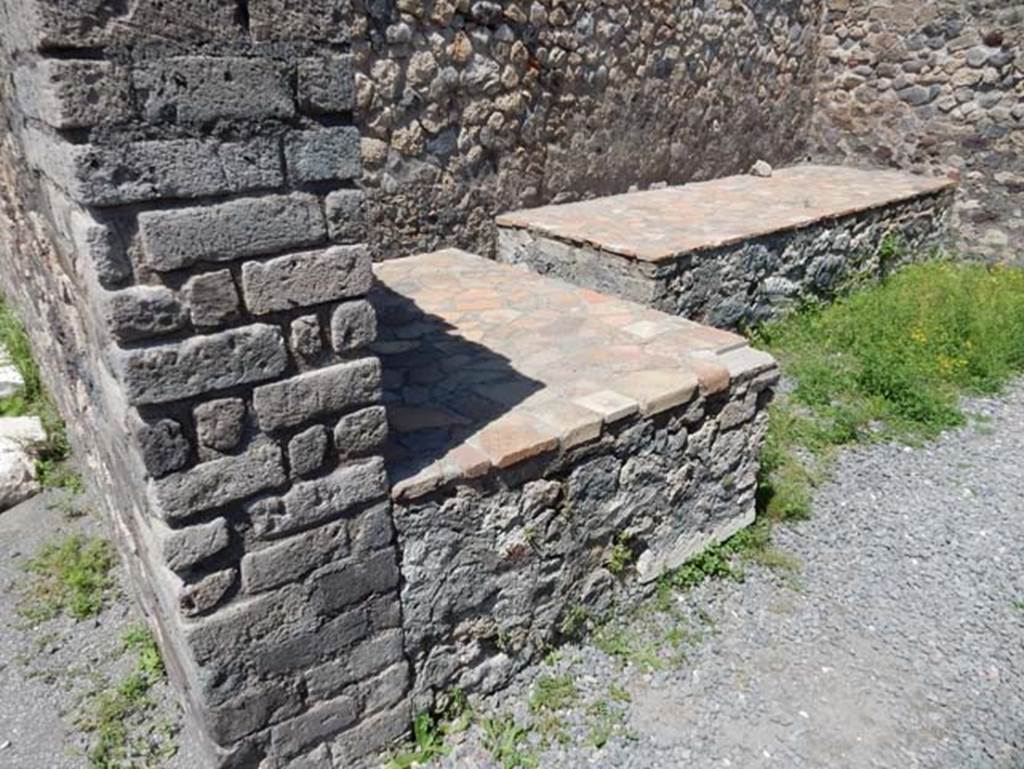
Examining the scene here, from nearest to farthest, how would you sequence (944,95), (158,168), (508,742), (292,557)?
(158,168)
(292,557)
(508,742)
(944,95)

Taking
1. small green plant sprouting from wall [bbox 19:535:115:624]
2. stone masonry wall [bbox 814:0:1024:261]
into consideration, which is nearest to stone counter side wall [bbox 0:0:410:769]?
small green plant sprouting from wall [bbox 19:535:115:624]

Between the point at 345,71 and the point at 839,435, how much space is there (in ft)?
10.5

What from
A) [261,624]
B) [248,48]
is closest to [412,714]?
[261,624]

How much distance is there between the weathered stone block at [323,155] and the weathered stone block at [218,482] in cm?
62

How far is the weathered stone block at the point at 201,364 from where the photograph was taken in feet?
5.10

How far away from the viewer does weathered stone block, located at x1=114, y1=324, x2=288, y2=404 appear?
156 cm

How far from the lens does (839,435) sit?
3932 millimetres

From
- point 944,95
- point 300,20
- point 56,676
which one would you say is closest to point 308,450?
point 300,20

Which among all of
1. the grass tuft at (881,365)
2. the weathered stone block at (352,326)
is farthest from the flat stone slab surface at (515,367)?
the grass tuft at (881,365)

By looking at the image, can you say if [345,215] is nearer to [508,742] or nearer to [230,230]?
[230,230]

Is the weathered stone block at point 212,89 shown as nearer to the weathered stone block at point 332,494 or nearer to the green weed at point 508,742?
the weathered stone block at point 332,494

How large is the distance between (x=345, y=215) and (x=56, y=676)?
192cm

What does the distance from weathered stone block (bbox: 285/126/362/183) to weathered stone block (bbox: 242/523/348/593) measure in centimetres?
86

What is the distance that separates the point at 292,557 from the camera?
190cm
